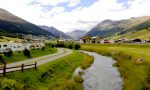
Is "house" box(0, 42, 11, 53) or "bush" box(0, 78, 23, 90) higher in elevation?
"house" box(0, 42, 11, 53)

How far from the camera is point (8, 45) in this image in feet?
339

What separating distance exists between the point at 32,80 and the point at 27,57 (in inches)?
1782

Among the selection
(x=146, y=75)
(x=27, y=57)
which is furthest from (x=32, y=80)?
(x=27, y=57)

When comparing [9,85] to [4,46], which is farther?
[4,46]

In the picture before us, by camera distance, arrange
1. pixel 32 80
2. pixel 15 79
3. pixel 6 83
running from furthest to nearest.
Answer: pixel 32 80, pixel 15 79, pixel 6 83

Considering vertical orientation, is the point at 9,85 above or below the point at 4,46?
below

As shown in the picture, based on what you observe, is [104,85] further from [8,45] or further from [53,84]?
[8,45]

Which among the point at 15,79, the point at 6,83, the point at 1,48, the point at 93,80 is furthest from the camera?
the point at 1,48

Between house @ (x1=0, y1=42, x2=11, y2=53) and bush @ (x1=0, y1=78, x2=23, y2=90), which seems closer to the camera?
bush @ (x1=0, y1=78, x2=23, y2=90)

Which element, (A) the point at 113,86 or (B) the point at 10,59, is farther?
(B) the point at 10,59

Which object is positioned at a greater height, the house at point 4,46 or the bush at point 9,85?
the house at point 4,46

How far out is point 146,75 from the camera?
4391 cm

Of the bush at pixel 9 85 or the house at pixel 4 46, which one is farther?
the house at pixel 4 46

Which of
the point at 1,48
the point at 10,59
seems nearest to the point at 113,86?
the point at 10,59
